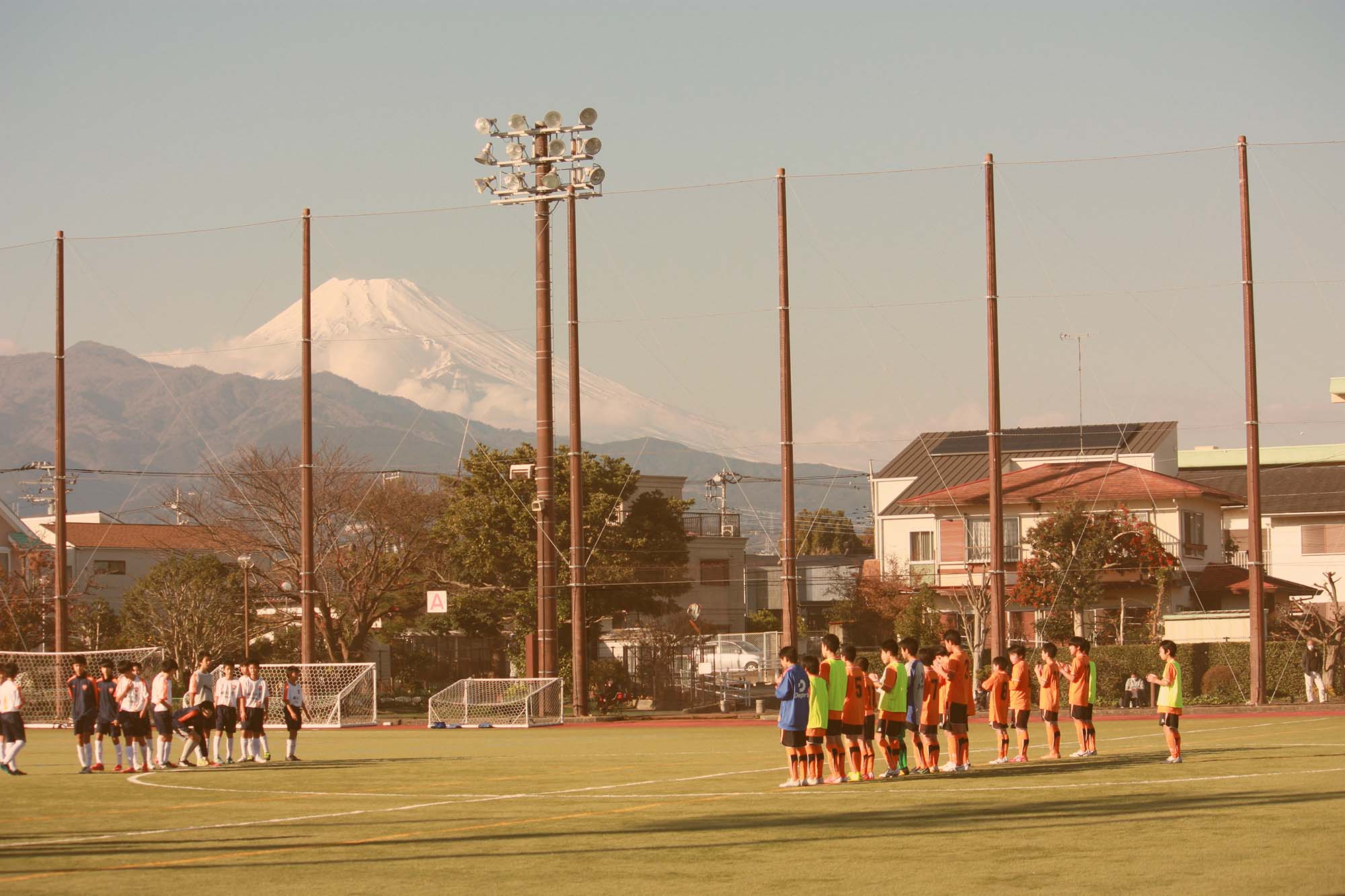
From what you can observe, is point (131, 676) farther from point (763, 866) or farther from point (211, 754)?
point (763, 866)

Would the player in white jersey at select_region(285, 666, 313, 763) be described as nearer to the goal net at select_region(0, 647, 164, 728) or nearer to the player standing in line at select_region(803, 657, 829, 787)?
the player standing in line at select_region(803, 657, 829, 787)

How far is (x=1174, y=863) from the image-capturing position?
12.3 meters

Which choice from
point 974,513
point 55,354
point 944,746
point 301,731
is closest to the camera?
point 944,746

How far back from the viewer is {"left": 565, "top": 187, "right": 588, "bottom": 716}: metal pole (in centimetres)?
4419

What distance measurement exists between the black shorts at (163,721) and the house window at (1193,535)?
4242cm

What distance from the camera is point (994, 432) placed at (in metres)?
42.0

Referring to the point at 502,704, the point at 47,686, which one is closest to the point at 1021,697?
the point at 502,704

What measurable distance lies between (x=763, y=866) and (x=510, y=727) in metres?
29.4

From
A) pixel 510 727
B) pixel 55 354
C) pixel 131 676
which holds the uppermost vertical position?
pixel 55 354

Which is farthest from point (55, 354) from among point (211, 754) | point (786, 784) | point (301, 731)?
point (786, 784)

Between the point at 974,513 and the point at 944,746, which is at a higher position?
the point at 974,513

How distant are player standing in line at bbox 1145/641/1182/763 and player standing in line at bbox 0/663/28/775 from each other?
17.2 meters

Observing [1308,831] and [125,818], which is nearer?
[1308,831]

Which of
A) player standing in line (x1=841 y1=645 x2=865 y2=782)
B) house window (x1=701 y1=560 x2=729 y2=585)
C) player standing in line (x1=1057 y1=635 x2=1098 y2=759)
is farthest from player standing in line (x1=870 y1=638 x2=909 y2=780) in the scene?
house window (x1=701 y1=560 x2=729 y2=585)
